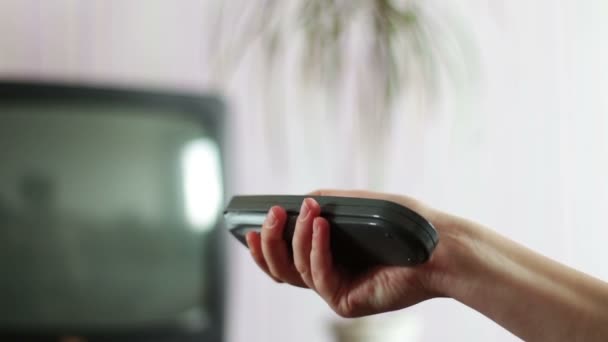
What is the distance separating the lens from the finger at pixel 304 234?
659 mm

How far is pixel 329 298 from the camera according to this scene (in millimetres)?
755

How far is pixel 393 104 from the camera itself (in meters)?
1.65

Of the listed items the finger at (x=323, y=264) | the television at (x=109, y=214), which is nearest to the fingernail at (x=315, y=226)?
the finger at (x=323, y=264)

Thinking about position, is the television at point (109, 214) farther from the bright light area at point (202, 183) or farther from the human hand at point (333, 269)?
the human hand at point (333, 269)

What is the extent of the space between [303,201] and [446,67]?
1.09 m

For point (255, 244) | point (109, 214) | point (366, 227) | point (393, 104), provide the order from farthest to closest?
point (393, 104), point (109, 214), point (255, 244), point (366, 227)

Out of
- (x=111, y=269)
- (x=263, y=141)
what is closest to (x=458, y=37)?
(x=263, y=141)

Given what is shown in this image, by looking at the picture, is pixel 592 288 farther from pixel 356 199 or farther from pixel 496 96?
pixel 496 96

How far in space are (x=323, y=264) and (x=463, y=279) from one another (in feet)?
0.48

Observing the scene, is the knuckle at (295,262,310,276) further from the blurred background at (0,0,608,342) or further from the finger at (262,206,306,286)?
the blurred background at (0,0,608,342)

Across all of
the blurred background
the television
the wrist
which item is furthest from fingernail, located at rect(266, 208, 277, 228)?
the blurred background

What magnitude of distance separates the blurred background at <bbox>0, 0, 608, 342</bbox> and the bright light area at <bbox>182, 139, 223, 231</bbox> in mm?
308

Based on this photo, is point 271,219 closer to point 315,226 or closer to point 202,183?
point 315,226

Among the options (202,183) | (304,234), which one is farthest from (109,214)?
(304,234)
